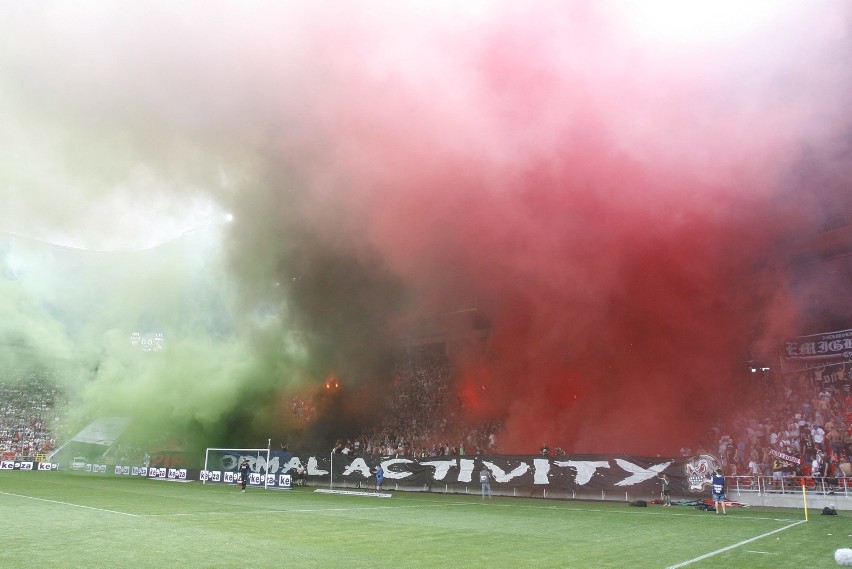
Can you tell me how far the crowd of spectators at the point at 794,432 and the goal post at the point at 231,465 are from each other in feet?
63.5

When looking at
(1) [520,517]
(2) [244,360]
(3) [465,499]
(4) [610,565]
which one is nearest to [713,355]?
(3) [465,499]

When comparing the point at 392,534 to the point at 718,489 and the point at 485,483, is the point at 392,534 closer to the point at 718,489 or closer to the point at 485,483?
the point at 718,489

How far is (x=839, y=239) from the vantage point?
23859mm

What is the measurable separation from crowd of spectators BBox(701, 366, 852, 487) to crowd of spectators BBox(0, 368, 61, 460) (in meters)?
46.3

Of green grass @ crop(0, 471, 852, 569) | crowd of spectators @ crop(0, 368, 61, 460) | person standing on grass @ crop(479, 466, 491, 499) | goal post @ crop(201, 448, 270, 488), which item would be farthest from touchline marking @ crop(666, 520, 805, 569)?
crowd of spectators @ crop(0, 368, 61, 460)

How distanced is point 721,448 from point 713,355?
17.8 feet

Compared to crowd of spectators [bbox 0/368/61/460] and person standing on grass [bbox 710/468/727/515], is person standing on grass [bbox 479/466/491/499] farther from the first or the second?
crowd of spectators [bbox 0/368/61/460]

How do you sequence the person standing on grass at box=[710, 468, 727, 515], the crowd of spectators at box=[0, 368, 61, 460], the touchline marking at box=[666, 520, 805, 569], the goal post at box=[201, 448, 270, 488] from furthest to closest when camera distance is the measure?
the crowd of spectators at box=[0, 368, 61, 460] < the goal post at box=[201, 448, 270, 488] < the person standing on grass at box=[710, 468, 727, 515] < the touchline marking at box=[666, 520, 805, 569]

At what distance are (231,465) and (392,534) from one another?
66.3ft

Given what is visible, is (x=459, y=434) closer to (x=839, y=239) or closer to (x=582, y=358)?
(x=582, y=358)

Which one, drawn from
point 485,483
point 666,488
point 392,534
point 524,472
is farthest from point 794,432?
point 392,534

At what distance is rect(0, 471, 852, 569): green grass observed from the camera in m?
8.41

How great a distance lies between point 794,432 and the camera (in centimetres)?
Result: 2156

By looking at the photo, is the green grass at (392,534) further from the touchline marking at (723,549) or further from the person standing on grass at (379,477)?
the person standing on grass at (379,477)
